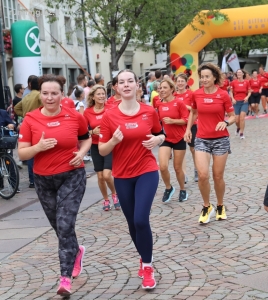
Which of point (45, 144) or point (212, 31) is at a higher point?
point (212, 31)

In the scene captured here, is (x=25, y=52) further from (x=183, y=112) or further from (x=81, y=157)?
(x=81, y=157)

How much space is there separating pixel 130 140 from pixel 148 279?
1157 mm

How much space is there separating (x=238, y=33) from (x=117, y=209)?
62.1ft

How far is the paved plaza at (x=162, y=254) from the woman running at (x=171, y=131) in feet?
0.95

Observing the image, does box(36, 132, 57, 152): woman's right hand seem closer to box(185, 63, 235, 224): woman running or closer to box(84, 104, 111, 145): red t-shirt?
box(185, 63, 235, 224): woman running

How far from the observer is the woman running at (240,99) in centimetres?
1894

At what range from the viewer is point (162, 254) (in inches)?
267

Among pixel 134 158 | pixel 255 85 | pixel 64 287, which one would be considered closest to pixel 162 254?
pixel 134 158

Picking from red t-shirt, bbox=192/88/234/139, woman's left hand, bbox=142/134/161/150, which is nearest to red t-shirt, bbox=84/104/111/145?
red t-shirt, bbox=192/88/234/139

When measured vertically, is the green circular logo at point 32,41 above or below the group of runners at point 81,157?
→ above

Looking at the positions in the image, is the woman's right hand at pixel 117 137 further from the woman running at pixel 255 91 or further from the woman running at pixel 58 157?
the woman running at pixel 255 91

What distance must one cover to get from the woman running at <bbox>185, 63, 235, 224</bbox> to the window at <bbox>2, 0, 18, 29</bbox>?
22.7m

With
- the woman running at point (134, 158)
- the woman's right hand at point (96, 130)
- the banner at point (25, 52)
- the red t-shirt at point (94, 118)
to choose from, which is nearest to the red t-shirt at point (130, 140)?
the woman running at point (134, 158)

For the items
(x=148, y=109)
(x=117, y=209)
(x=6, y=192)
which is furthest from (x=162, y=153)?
(x=148, y=109)
